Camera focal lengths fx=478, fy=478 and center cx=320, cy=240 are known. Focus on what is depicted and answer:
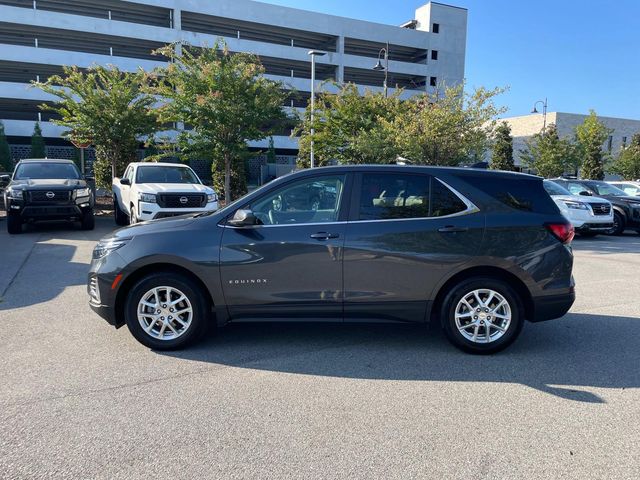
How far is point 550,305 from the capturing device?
14.9ft

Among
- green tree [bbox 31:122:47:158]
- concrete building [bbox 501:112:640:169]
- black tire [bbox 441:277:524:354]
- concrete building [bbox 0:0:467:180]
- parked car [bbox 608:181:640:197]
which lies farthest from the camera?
concrete building [bbox 501:112:640:169]

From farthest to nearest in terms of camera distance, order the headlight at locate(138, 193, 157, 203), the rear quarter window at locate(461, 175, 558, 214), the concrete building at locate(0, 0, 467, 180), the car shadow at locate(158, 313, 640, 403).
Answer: the concrete building at locate(0, 0, 467, 180) < the headlight at locate(138, 193, 157, 203) < the rear quarter window at locate(461, 175, 558, 214) < the car shadow at locate(158, 313, 640, 403)

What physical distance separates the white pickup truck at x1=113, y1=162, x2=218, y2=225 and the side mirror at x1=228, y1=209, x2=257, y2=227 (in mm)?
6214

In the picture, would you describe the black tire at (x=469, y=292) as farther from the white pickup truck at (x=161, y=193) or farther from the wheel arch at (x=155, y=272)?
the white pickup truck at (x=161, y=193)

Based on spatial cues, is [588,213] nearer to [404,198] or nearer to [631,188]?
[631,188]

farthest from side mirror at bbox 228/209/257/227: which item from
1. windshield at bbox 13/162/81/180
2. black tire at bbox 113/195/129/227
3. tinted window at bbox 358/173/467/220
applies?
black tire at bbox 113/195/129/227

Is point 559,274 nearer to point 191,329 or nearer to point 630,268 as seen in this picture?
point 191,329

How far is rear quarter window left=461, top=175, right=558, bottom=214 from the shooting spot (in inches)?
182

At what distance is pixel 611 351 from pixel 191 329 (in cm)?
406

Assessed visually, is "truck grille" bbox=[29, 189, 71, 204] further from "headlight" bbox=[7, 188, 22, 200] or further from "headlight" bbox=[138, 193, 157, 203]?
"headlight" bbox=[138, 193, 157, 203]

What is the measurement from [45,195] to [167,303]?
9.30 m

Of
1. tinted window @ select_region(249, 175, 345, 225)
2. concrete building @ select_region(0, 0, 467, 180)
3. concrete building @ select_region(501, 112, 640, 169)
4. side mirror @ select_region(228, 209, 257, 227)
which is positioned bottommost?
side mirror @ select_region(228, 209, 257, 227)

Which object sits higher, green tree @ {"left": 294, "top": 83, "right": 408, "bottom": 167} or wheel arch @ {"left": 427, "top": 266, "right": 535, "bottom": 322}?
green tree @ {"left": 294, "top": 83, "right": 408, "bottom": 167}

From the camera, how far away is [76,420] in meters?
3.28
